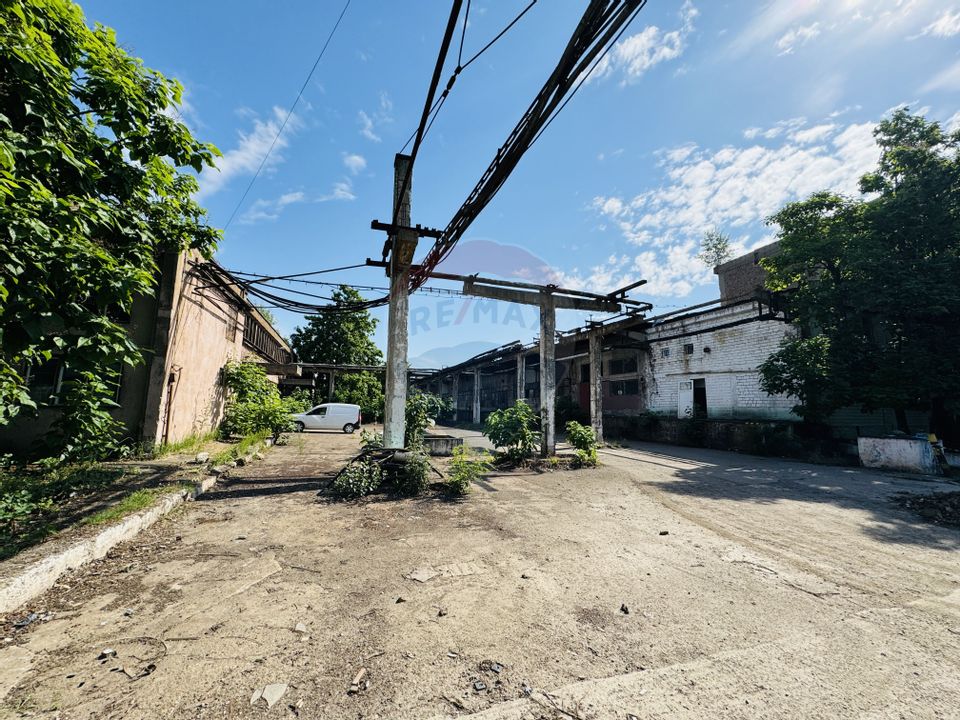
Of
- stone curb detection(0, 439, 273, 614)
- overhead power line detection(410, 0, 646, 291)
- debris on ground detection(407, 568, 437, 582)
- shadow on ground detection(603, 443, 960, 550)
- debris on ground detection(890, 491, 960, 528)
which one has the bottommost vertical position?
shadow on ground detection(603, 443, 960, 550)

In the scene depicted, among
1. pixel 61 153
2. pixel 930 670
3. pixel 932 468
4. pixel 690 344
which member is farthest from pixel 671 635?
pixel 690 344

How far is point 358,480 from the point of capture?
6543 mm

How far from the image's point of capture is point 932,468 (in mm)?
9508

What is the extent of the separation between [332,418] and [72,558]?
18816mm

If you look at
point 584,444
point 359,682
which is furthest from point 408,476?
point 584,444

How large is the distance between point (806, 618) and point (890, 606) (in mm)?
876

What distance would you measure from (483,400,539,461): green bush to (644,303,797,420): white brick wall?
1121 cm

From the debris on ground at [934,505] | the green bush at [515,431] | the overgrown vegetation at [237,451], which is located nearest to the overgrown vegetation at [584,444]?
the green bush at [515,431]

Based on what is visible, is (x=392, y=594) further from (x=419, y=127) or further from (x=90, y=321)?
(x=419, y=127)

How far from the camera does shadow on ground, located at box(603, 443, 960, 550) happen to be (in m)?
5.10

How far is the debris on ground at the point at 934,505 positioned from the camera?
5572 millimetres

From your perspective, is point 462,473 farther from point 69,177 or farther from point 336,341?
point 336,341

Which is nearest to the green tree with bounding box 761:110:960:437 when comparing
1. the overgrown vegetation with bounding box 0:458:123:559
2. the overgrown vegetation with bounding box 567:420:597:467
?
the overgrown vegetation with bounding box 567:420:597:467

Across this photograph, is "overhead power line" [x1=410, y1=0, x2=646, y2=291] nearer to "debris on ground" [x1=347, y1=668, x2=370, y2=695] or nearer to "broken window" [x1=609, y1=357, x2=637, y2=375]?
"debris on ground" [x1=347, y1=668, x2=370, y2=695]
